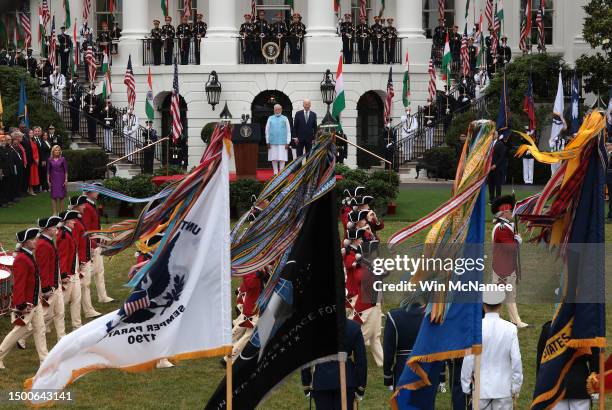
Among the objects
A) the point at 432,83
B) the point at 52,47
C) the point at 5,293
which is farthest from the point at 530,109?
the point at 5,293

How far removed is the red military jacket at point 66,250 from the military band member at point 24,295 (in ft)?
5.82

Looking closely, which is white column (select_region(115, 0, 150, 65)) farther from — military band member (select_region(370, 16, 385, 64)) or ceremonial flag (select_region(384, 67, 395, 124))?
ceremonial flag (select_region(384, 67, 395, 124))

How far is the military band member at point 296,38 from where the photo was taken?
4084 cm

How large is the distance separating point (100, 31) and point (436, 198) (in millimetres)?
17422

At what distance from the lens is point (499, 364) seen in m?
11.3

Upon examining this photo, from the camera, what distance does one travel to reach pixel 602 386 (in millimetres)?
10516

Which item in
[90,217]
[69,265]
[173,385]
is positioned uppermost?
[90,217]

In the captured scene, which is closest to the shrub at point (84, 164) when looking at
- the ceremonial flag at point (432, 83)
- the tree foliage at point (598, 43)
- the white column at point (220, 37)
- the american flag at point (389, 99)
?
the white column at point (220, 37)

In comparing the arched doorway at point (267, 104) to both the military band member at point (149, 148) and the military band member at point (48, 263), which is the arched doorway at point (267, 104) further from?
the military band member at point (48, 263)

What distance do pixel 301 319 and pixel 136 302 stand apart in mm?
1326

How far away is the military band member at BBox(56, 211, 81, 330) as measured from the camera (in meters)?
17.5

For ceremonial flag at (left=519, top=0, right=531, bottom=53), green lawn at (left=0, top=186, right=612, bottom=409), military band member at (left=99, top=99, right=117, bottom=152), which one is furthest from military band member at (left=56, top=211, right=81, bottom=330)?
ceremonial flag at (left=519, top=0, right=531, bottom=53)

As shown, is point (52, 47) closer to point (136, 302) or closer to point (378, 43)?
point (378, 43)

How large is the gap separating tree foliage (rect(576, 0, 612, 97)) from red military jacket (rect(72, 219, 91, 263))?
79.1 ft
